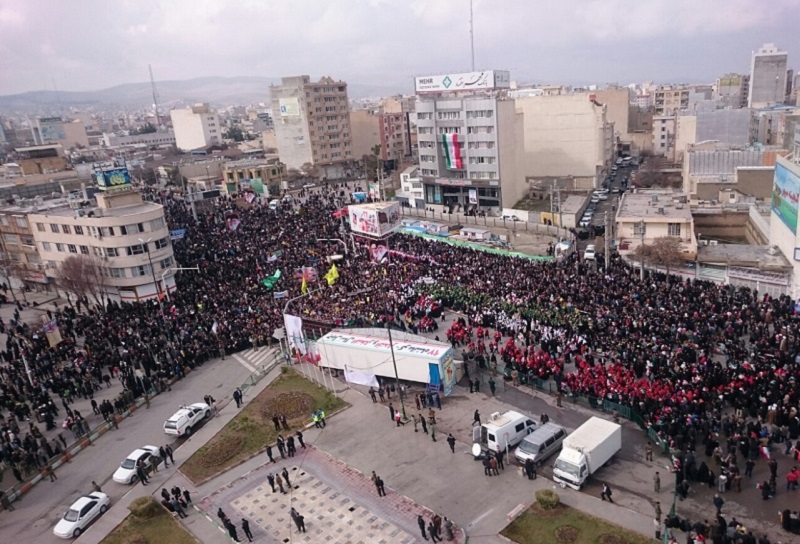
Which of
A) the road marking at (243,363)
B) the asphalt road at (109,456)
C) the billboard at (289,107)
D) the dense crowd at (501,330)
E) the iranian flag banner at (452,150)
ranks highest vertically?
the billboard at (289,107)

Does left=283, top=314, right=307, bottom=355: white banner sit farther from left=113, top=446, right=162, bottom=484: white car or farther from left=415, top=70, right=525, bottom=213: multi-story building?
left=415, top=70, right=525, bottom=213: multi-story building

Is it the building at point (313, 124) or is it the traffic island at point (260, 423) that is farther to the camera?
the building at point (313, 124)

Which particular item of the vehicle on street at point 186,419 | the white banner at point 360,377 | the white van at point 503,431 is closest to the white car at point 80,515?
the vehicle on street at point 186,419

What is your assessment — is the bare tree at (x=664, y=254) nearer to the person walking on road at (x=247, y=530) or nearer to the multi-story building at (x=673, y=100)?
the person walking on road at (x=247, y=530)

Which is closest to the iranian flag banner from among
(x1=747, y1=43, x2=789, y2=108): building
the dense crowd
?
the dense crowd

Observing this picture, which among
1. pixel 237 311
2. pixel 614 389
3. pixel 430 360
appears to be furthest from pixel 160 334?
pixel 614 389

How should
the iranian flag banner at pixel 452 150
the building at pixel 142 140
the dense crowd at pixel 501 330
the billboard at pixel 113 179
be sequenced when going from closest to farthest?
the dense crowd at pixel 501 330 < the billboard at pixel 113 179 < the iranian flag banner at pixel 452 150 < the building at pixel 142 140
